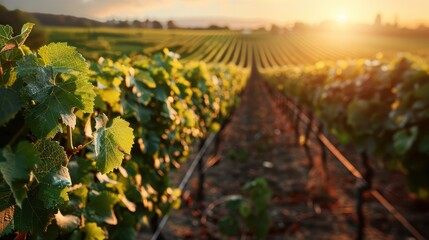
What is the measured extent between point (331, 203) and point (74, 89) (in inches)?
297

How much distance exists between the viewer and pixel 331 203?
802 centimetres

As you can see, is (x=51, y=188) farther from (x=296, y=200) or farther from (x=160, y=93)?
(x=296, y=200)

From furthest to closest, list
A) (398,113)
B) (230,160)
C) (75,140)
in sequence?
(230,160) → (398,113) → (75,140)

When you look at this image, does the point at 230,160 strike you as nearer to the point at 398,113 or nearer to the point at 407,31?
the point at 398,113

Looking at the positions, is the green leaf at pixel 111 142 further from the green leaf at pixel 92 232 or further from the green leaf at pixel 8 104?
the green leaf at pixel 92 232

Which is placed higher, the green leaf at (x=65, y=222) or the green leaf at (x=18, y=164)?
the green leaf at (x=18, y=164)

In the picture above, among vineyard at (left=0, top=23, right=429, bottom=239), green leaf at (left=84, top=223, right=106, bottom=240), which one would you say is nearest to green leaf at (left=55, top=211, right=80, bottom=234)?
vineyard at (left=0, top=23, right=429, bottom=239)

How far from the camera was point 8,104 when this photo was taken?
35.8 inches

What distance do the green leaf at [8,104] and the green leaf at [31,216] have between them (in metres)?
0.27

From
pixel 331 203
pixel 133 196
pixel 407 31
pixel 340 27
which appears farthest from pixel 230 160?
pixel 340 27

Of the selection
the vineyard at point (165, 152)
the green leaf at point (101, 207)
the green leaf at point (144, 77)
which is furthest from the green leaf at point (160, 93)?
the green leaf at point (101, 207)

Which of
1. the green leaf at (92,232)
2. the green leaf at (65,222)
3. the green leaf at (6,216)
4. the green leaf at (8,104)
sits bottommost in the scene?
the green leaf at (92,232)

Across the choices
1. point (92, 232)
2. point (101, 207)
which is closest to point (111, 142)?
point (92, 232)

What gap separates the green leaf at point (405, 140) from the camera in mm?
3891
